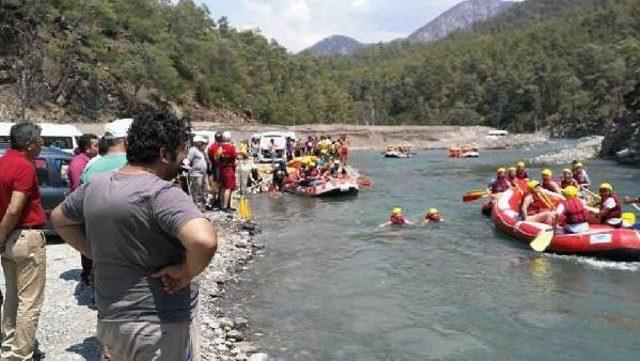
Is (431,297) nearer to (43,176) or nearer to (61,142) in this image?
(43,176)

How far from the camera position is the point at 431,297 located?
9398mm

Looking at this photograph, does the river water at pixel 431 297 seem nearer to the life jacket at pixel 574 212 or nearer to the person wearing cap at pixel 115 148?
the life jacket at pixel 574 212

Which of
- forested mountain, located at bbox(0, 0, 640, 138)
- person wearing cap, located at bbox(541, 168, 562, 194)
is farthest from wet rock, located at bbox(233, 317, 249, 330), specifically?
forested mountain, located at bbox(0, 0, 640, 138)

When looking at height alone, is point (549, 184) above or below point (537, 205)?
above

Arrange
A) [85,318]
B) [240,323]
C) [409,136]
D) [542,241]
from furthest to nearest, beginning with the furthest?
1. [409,136]
2. [542,241]
3. [240,323]
4. [85,318]

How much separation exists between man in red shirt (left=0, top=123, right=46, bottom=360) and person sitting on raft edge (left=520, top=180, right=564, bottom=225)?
36.9 ft

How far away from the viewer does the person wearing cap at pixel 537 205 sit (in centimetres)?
1329

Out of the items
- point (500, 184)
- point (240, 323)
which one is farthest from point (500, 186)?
point (240, 323)

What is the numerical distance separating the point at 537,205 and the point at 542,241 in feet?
8.20

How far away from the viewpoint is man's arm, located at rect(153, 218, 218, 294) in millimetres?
2379

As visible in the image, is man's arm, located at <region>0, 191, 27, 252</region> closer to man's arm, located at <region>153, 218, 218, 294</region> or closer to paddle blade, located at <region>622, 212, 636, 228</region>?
man's arm, located at <region>153, 218, 218, 294</region>

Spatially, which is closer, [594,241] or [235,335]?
[235,335]

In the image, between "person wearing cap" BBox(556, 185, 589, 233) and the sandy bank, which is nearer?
"person wearing cap" BBox(556, 185, 589, 233)

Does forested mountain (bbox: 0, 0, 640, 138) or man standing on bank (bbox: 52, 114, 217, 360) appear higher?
forested mountain (bbox: 0, 0, 640, 138)
